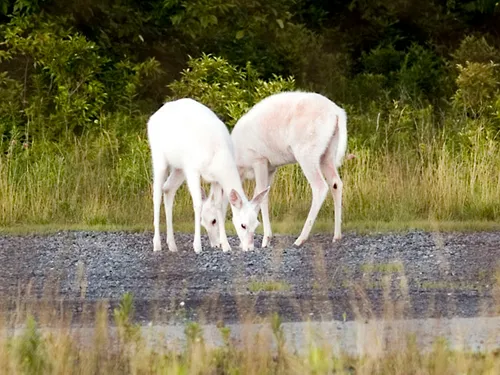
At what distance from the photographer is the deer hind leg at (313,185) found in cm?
1333

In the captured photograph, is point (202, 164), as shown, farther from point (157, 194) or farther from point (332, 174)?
point (332, 174)

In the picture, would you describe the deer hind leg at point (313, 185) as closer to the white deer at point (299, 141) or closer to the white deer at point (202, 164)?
the white deer at point (299, 141)

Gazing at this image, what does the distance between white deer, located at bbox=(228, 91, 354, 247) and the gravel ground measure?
1.51 ft

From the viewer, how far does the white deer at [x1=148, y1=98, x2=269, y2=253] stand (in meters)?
12.2

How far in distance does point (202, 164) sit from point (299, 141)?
1425 millimetres

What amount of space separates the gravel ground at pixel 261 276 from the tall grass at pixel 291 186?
154cm

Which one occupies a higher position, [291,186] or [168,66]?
[168,66]

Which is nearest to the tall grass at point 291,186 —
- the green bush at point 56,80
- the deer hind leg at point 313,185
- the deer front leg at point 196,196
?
the deer hind leg at point 313,185

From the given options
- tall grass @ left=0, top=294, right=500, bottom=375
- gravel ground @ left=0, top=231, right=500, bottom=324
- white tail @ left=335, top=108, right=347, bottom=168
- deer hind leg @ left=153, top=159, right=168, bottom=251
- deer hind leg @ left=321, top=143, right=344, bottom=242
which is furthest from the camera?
deer hind leg @ left=321, top=143, right=344, bottom=242

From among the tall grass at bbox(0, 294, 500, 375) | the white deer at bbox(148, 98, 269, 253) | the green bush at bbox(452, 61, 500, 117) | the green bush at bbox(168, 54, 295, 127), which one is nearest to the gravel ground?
the white deer at bbox(148, 98, 269, 253)

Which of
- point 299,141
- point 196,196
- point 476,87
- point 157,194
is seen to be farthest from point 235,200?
point 476,87

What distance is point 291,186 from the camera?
643 inches

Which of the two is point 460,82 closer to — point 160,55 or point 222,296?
point 160,55

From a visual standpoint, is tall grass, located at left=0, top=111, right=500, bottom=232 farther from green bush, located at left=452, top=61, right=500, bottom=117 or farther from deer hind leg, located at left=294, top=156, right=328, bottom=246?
green bush, located at left=452, top=61, right=500, bottom=117
